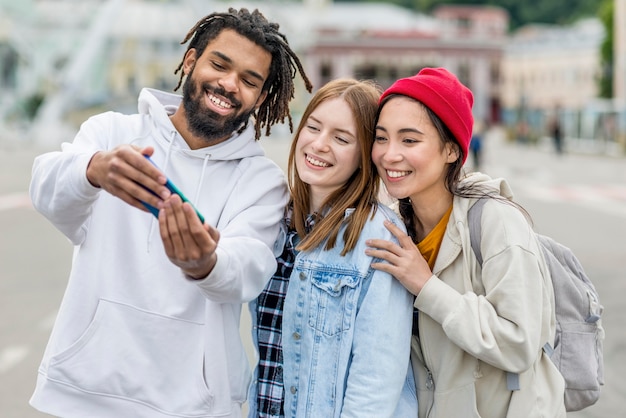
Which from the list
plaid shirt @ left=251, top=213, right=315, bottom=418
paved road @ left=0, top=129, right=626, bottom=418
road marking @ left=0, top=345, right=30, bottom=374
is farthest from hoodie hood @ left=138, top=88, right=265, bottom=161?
road marking @ left=0, top=345, right=30, bottom=374

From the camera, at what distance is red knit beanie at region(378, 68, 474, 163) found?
2.41 metres

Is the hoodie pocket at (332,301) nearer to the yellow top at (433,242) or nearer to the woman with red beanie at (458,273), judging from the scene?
the woman with red beanie at (458,273)

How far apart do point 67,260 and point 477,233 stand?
23.4 feet

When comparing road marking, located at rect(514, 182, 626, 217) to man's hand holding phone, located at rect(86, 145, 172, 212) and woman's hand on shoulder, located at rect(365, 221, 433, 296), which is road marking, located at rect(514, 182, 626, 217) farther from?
man's hand holding phone, located at rect(86, 145, 172, 212)

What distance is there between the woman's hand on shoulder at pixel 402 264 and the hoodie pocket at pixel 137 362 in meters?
0.54

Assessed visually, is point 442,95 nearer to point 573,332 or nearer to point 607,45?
point 573,332

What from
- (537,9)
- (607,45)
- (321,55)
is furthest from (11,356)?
(537,9)

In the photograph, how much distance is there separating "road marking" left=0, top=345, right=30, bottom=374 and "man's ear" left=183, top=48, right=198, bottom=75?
3273 mm

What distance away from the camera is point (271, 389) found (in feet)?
8.24

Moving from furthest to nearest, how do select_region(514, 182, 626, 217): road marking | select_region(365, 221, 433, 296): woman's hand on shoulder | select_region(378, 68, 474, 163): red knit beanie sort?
select_region(514, 182, 626, 217): road marking
select_region(378, 68, 474, 163): red knit beanie
select_region(365, 221, 433, 296): woman's hand on shoulder

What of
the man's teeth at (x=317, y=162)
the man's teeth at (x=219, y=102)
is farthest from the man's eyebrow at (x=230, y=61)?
the man's teeth at (x=317, y=162)

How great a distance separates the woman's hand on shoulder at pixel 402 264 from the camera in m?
2.30

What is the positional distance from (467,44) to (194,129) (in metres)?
73.1

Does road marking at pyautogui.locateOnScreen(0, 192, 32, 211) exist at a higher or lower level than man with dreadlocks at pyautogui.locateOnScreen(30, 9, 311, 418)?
higher
